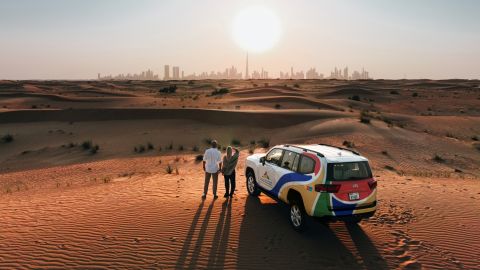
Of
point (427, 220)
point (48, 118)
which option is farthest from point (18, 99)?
point (427, 220)

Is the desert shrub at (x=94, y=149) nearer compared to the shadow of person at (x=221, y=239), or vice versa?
the shadow of person at (x=221, y=239)

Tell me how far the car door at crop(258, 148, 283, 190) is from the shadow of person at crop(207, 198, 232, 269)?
125 centimetres

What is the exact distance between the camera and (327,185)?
8.09 metres

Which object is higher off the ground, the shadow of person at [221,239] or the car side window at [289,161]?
the car side window at [289,161]

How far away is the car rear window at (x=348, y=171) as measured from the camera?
8211 millimetres

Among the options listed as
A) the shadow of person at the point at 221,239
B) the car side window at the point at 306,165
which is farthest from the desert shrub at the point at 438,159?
the car side window at the point at 306,165

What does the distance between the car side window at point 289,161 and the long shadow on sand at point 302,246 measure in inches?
57.0

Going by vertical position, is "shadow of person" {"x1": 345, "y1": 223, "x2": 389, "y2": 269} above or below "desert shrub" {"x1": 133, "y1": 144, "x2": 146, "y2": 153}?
above

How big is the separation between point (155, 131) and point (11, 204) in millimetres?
17965

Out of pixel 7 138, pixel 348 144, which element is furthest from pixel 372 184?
pixel 7 138

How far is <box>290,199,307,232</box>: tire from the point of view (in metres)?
8.73

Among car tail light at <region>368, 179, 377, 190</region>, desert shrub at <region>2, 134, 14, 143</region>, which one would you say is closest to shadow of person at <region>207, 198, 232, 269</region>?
car tail light at <region>368, 179, 377, 190</region>

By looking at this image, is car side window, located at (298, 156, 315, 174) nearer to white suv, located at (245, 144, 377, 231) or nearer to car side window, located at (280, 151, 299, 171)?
white suv, located at (245, 144, 377, 231)

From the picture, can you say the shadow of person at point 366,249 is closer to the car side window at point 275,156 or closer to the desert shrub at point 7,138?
the car side window at point 275,156
